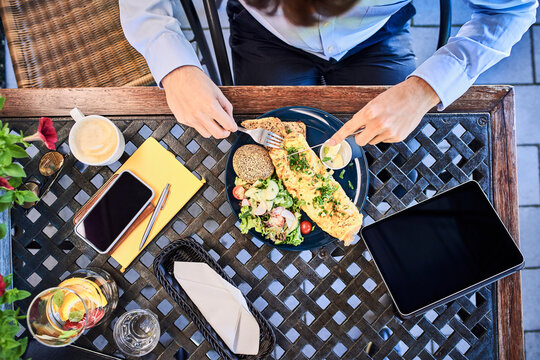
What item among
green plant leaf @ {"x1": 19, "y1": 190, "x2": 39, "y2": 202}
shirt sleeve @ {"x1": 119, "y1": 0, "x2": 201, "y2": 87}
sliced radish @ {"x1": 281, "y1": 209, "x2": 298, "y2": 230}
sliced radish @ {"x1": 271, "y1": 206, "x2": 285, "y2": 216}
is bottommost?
sliced radish @ {"x1": 281, "y1": 209, "x2": 298, "y2": 230}

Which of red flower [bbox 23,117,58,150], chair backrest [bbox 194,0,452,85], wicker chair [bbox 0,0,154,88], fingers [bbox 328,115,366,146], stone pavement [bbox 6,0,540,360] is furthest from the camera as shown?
stone pavement [bbox 6,0,540,360]

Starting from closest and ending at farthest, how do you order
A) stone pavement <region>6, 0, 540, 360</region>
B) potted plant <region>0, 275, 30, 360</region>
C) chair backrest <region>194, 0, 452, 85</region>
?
potted plant <region>0, 275, 30, 360</region> < chair backrest <region>194, 0, 452, 85</region> < stone pavement <region>6, 0, 540, 360</region>

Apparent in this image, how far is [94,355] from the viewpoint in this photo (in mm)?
1059

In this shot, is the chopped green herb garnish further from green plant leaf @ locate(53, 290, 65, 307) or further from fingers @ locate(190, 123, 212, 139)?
green plant leaf @ locate(53, 290, 65, 307)

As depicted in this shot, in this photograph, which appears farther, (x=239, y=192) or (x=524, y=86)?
(x=524, y=86)

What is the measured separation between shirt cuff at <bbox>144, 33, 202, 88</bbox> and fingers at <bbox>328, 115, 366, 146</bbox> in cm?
48

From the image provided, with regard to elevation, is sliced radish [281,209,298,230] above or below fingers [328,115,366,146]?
below

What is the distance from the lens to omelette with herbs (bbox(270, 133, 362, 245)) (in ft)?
3.59

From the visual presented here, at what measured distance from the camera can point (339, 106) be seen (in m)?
1.15

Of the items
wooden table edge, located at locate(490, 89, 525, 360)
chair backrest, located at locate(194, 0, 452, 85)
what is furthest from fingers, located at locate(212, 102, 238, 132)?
wooden table edge, located at locate(490, 89, 525, 360)

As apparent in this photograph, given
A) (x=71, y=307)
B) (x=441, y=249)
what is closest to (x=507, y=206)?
(x=441, y=249)

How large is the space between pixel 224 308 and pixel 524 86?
229 centimetres

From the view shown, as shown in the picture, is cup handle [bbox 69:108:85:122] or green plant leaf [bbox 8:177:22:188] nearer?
green plant leaf [bbox 8:177:22:188]

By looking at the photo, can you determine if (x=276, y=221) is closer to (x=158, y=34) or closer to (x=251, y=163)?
(x=251, y=163)
